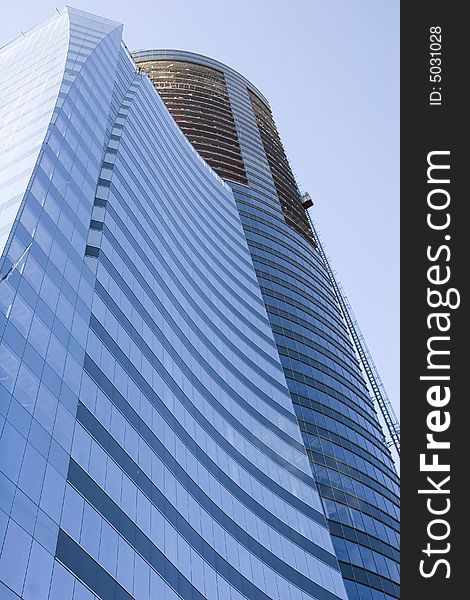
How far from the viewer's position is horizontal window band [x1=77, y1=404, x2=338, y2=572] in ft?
116

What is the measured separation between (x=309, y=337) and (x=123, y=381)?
4098 centimetres

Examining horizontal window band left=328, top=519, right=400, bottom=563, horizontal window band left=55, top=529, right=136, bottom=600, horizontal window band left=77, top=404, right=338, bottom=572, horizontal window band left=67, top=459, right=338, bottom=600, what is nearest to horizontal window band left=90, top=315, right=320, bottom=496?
horizontal window band left=328, top=519, right=400, bottom=563

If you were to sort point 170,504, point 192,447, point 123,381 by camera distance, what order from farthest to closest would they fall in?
point 192,447, point 123,381, point 170,504

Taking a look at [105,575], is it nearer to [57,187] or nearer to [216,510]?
[216,510]

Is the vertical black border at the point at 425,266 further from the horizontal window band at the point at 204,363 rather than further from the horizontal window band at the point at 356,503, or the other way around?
the horizontal window band at the point at 356,503

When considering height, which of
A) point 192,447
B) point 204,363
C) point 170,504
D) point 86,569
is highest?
point 204,363

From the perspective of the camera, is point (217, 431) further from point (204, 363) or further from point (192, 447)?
point (204, 363)

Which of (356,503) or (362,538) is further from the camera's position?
(356,503)

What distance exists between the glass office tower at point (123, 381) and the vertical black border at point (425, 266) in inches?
564

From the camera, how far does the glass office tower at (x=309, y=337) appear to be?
59.0 metres

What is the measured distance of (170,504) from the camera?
130 feet

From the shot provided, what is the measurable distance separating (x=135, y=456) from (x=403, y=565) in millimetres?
23649

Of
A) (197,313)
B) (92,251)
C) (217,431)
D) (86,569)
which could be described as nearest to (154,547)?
(86,569)

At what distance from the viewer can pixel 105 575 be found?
30.1m
